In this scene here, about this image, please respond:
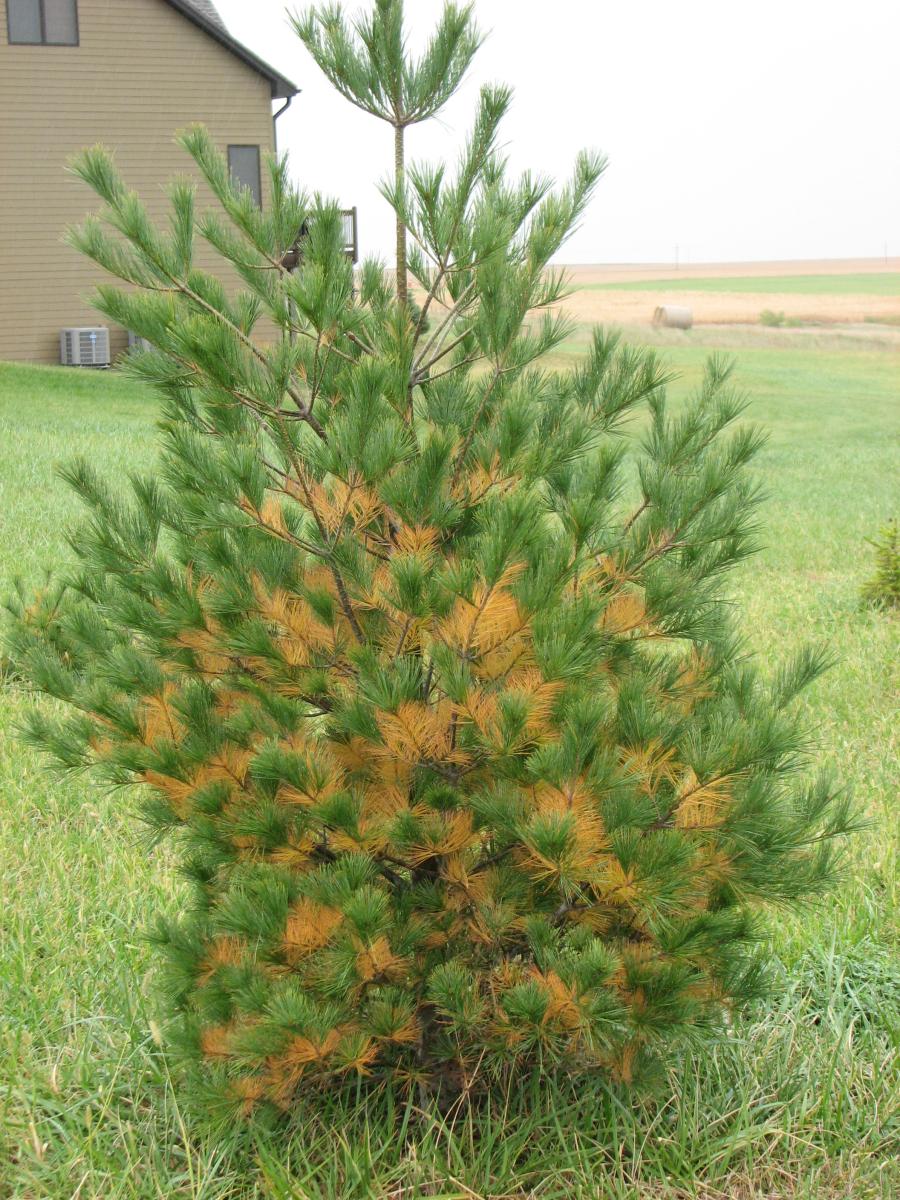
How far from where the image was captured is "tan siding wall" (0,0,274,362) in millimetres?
23750

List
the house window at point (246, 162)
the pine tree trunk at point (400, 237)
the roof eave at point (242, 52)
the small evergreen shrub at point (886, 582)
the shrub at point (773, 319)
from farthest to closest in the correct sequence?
the shrub at point (773, 319)
the house window at point (246, 162)
the roof eave at point (242, 52)
the small evergreen shrub at point (886, 582)
the pine tree trunk at point (400, 237)

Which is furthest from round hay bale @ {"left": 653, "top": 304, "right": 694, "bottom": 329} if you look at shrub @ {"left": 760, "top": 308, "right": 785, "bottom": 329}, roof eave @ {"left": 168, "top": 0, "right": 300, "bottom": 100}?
roof eave @ {"left": 168, "top": 0, "right": 300, "bottom": 100}

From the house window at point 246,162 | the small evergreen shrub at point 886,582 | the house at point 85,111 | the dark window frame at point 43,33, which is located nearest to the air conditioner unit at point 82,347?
the house at point 85,111

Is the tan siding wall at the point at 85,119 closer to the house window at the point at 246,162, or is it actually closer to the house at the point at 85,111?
the house at the point at 85,111

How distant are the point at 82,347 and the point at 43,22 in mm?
5887

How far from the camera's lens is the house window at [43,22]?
931 inches

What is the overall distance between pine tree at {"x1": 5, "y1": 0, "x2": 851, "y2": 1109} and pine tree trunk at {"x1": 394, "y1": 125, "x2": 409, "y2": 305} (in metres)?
0.05

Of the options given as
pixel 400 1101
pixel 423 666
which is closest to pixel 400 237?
pixel 423 666

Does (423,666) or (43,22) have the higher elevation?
(43,22)

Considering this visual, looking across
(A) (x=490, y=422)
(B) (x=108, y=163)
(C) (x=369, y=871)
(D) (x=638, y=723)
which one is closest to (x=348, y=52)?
(B) (x=108, y=163)

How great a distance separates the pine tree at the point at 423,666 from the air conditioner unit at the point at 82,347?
2323cm

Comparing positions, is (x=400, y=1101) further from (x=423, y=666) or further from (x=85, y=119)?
(x=85, y=119)

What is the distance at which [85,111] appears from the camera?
24.1 m

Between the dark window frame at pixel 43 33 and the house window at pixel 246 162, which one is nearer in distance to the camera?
the dark window frame at pixel 43 33
